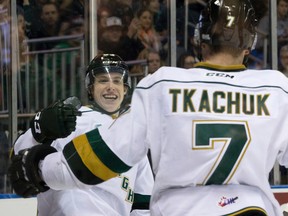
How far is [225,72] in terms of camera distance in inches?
69.3

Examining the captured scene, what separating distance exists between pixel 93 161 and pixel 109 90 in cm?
158

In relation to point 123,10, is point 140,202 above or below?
below

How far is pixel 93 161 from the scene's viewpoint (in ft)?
5.67

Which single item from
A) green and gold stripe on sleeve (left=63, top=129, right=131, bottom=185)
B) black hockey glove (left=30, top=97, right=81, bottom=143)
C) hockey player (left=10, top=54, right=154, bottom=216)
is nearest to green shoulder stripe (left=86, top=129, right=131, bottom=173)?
green and gold stripe on sleeve (left=63, top=129, right=131, bottom=185)

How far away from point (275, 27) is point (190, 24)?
21.0 inches

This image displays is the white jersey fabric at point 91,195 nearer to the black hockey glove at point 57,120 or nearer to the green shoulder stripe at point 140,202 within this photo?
the green shoulder stripe at point 140,202

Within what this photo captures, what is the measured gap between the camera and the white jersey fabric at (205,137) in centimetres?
167

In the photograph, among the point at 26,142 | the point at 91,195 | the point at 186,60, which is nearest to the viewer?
the point at 26,142

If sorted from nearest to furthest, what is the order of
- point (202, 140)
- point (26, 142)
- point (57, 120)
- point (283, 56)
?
point (202, 140)
point (57, 120)
point (26, 142)
point (283, 56)

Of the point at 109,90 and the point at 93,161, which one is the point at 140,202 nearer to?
the point at 109,90

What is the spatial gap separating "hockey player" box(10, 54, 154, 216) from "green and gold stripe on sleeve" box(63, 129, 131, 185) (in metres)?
0.81

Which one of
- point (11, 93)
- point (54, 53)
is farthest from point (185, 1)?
point (11, 93)

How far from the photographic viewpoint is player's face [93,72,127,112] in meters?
3.26

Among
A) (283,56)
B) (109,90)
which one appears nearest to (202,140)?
(109,90)
